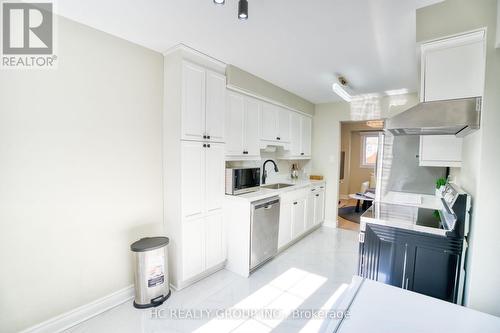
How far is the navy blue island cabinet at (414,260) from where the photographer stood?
63.2 inches

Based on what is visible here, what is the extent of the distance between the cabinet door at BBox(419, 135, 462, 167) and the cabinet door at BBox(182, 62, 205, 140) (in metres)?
2.18

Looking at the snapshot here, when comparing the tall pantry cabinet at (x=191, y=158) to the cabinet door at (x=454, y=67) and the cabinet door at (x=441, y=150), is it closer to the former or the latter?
the cabinet door at (x=454, y=67)

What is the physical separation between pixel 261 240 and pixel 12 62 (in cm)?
279

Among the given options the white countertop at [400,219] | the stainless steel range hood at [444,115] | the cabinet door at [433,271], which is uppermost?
the stainless steel range hood at [444,115]

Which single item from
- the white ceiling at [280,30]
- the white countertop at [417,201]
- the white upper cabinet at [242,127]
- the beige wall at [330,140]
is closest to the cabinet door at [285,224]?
the white upper cabinet at [242,127]

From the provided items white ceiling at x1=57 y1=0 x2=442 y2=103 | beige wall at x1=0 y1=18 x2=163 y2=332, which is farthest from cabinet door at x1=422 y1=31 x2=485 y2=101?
beige wall at x1=0 y1=18 x2=163 y2=332

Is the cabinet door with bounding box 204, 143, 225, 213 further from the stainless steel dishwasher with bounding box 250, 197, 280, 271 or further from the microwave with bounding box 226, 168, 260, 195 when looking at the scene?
the stainless steel dishwasher with bounding box 250, 197, 280, 271

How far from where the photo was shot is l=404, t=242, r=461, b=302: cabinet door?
1.61 m

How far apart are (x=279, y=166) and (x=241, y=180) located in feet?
5.12

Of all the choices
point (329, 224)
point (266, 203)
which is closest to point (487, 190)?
point (266, 203)

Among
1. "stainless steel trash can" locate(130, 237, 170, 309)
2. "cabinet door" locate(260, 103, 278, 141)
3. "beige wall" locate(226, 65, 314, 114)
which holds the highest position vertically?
"beige wall" locate(226, 65, 314, 114)

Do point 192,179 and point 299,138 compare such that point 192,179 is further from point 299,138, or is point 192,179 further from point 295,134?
point 299,138

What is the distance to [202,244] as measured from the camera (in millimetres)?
2547

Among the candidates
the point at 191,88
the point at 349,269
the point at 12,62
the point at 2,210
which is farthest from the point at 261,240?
the point at 12,62
